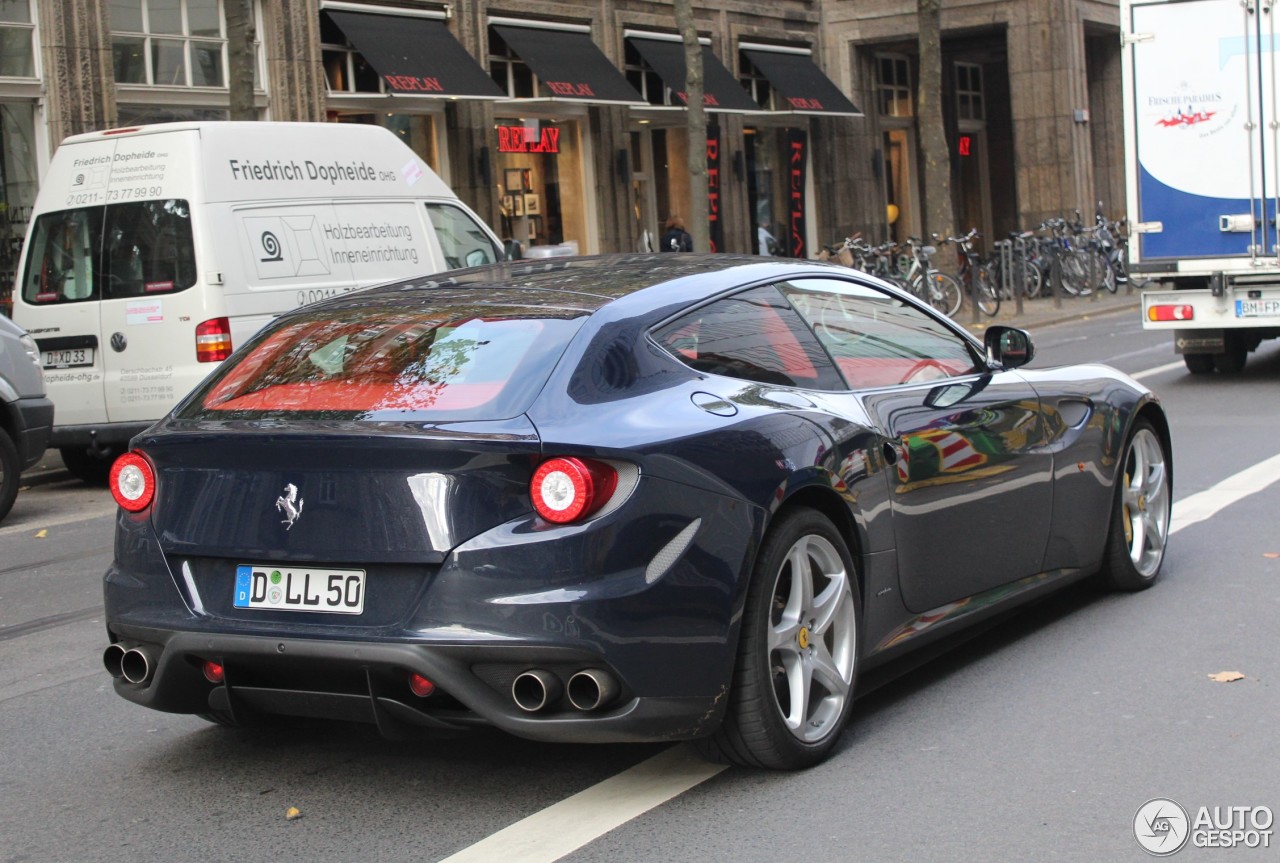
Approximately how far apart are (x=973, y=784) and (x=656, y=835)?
0.90 meters

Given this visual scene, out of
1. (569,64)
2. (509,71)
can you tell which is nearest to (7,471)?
(509,71)

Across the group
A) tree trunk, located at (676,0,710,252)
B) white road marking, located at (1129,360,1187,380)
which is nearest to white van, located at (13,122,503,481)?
white road marking, located at (1129,360,1187,380)

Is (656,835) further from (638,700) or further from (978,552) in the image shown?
(978,552)

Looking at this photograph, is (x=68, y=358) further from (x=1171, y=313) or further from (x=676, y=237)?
(x=676, y=237)

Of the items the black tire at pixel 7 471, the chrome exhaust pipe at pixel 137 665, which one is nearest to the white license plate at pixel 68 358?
the black tire at pixel 7 471

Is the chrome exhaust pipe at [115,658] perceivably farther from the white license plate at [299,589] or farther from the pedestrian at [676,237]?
the pedestrian at [676,237]

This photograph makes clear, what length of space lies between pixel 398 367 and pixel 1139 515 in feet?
11.7

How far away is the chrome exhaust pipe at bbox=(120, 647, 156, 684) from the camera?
4.63 meters

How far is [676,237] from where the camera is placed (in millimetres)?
27906

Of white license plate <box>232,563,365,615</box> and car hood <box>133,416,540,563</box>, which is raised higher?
car hood <box>133,416,540,563</box>

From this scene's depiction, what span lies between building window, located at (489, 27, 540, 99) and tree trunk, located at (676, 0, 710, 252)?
399 centimetres

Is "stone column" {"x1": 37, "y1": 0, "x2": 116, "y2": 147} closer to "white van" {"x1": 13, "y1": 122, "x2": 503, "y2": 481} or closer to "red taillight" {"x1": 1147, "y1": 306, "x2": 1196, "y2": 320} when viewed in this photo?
"white van" {"x1": 13, "y1": 122, "x2": 503, "y2": 481}

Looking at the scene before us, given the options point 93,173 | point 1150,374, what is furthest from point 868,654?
point 1150,374

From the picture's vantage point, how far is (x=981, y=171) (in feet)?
139
